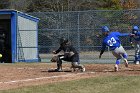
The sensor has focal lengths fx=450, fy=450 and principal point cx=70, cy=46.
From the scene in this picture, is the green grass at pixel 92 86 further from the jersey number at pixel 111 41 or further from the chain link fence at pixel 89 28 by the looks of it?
the chain link fence at pixel 89 28

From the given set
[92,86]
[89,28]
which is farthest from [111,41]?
[89,28]

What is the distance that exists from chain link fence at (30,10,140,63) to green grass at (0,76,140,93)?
979 centimetres

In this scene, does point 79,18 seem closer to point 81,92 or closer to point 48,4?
point 81,92

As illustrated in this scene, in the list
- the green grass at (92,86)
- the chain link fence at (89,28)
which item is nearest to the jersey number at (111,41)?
the green grass at (92,86)

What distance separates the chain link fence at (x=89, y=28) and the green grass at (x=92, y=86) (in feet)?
32.1

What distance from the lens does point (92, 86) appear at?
39.7 ft

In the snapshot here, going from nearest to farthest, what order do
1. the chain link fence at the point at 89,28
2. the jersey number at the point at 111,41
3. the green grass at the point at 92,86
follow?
1. the green grass at the point at 92,86
2. the jersey number at the point at 111,41
3. the chain link fence at the point at 89,28

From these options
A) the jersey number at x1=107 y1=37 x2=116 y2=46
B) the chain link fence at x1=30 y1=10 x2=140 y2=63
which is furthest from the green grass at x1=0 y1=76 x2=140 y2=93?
the chain link fence at x1=30 y1=10 x2=140 y2=63

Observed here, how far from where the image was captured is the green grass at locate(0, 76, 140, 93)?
37.1ft

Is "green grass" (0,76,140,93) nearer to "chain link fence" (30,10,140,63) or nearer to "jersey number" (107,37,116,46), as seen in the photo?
"jersey number" (107,37,116,46)

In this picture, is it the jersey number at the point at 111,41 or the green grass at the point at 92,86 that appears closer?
the green grass at the point at 92,86

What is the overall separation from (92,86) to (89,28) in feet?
39.2

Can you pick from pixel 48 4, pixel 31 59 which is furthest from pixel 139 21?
pixel 48 4

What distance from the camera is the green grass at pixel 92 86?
37.1 feet
